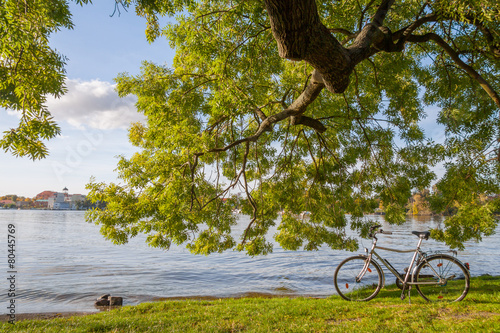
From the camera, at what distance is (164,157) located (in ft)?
22.6

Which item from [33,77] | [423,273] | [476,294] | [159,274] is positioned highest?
[33,77]

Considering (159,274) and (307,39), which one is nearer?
(307,39)

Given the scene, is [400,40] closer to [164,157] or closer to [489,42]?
[489,42]

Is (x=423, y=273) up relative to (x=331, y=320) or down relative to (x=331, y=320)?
up

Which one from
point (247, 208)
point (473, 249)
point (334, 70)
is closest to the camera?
point (334, 70)

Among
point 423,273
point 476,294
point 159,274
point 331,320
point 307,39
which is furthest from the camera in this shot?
point 159,274

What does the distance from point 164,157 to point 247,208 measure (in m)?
2.81

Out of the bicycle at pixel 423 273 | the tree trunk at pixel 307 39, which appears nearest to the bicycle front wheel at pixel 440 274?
the bicycle at pixel 423 273

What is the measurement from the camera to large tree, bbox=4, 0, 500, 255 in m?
5.81

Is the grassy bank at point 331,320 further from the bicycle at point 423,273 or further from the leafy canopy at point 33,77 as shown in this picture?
the leafy canopy at point 33,77

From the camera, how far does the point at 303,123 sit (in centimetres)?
699

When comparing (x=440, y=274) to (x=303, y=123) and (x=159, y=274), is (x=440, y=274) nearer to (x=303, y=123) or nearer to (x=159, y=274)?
(x=303, y=123)

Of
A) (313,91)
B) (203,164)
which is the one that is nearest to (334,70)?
(313,91)

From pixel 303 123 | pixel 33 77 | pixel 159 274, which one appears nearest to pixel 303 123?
pixel 303 123
